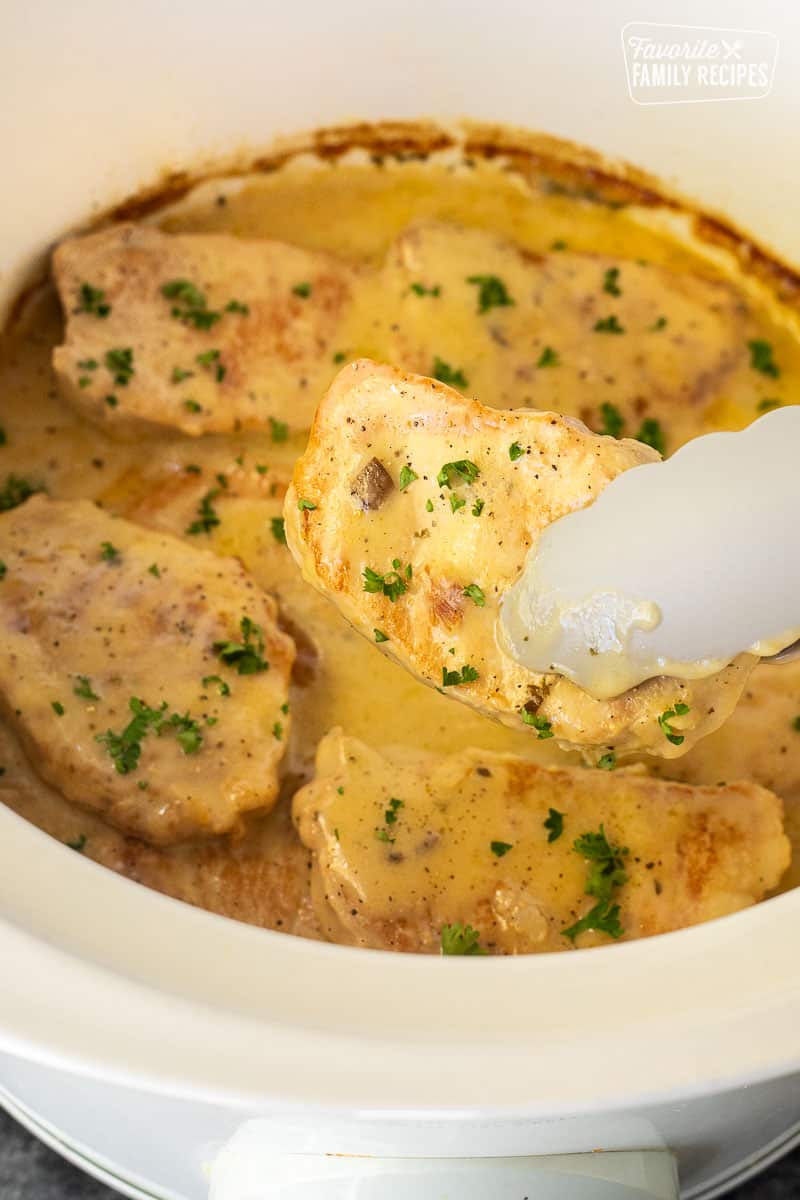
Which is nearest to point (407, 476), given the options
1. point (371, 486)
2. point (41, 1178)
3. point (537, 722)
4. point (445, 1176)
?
point (371, 486)

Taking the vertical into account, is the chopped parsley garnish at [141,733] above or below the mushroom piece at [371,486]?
below

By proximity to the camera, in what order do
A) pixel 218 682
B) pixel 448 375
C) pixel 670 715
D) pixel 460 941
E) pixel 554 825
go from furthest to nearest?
pixel 448 375 < pixel 218 682 < pixel 554 825 < pixel 460 941 < pixel 670 715

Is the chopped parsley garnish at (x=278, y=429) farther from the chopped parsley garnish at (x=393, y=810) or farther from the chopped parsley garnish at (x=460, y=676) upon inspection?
the chopped parsley garnish at (x=460, y=676)

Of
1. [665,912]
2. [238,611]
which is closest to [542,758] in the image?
[665,912]

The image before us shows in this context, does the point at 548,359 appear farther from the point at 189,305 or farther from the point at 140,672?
the point at 140,672

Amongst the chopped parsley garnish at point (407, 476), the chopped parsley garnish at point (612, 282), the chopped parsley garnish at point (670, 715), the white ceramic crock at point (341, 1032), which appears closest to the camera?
the white ceramic crock at point (341, 1032)

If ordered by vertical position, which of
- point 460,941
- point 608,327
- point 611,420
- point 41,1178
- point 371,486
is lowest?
point 41,1178

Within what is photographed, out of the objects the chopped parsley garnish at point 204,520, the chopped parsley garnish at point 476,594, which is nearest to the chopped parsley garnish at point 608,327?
→ the chopped parsley garnish at point 204,520

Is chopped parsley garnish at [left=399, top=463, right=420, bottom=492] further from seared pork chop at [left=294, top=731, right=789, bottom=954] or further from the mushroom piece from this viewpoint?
seared pork chop at [left=294, top=731, right=789, bottom=954]
